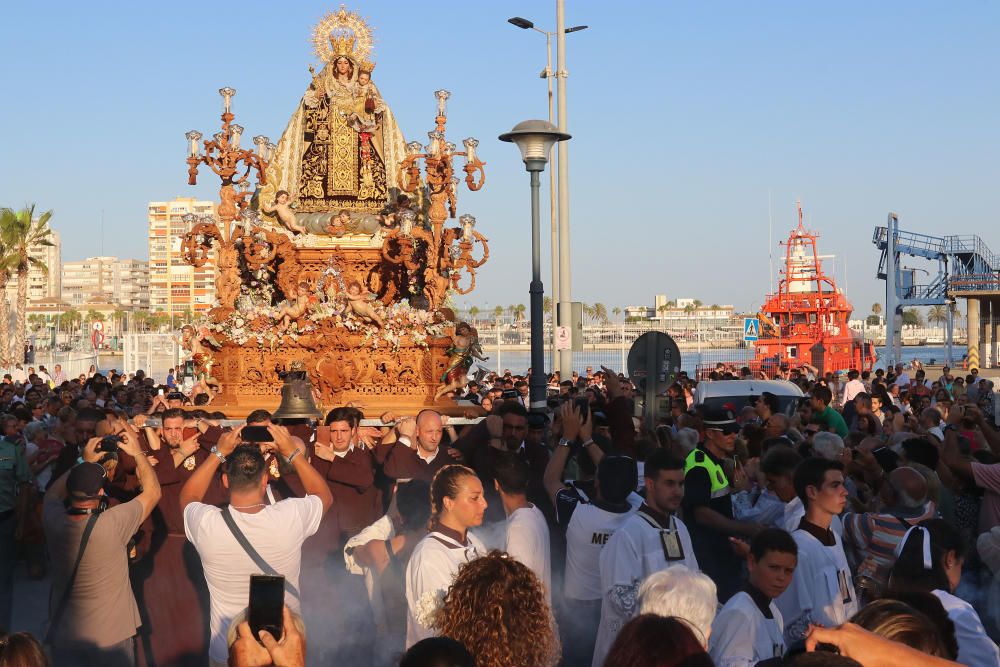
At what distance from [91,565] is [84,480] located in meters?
0.49

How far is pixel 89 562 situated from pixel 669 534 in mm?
3014

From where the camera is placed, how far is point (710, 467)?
845 cm

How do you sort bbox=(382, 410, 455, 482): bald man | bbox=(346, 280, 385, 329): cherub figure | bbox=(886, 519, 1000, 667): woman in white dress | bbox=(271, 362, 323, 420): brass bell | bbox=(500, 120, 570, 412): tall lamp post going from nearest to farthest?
bbox=(886, 519, 1000, 667): woman in white dress < bbox=(382, 410, 455, 482): bald man < bbox=(271, 362, 323, 420): brass bell < bbox=(500, 120, 570, 412): tall lamp post < bbox=(346, 280, 385, 329): cherub figure

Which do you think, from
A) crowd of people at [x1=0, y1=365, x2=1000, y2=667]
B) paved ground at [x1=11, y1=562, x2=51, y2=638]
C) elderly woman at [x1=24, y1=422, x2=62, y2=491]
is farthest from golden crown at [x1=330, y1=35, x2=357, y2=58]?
crowd of people at [x1=0, y1=365, x2=1000, y2=667]

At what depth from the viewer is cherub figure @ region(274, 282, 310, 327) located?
1886 cm

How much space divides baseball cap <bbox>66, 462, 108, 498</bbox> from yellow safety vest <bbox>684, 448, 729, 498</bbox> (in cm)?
362

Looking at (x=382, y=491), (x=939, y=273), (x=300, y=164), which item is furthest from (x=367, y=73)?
(x=939, y=273)

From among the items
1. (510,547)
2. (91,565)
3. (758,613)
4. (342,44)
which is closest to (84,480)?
(91,565)

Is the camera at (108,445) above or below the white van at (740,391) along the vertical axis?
above

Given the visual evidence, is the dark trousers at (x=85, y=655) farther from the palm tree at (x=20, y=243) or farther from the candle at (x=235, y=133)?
the palm tree at (x=20, y=243)

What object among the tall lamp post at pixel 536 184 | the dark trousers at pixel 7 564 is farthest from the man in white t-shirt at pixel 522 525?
the tall lamp post at pixel 536 184

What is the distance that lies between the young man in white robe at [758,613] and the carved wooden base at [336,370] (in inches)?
539

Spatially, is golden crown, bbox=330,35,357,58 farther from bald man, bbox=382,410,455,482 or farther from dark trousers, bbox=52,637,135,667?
dark trousers, bbox=52,637,135,667

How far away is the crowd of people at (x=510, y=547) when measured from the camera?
441cm
